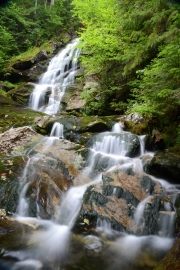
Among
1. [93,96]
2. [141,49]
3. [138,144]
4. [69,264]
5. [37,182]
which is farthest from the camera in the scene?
[93,96]

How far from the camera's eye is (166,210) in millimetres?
5312

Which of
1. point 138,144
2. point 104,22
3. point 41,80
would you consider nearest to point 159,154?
point 138,144

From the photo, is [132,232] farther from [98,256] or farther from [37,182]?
[37,182]

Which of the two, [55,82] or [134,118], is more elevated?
[55,82]

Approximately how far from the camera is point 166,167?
658 cm

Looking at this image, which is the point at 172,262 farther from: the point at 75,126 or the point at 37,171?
the point at 75,126

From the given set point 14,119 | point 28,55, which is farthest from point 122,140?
point 28,55

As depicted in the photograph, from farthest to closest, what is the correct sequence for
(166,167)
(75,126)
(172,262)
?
(75,126), (166,167), (172,262)

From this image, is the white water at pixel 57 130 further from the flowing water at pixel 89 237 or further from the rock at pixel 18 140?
the flowing water at pixel 89 237

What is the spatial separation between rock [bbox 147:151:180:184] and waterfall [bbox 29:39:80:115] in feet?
28.0

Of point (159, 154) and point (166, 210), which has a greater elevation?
point (159, 154)

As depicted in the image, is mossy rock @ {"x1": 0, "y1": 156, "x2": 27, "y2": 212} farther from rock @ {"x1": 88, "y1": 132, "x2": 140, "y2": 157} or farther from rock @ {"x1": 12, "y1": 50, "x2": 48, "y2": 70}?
rock @ {"x1": 12, "y1": 50, "x2": 48, "y2": 70}

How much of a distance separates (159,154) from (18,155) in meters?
5.08

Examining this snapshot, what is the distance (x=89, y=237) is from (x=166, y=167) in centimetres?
330
